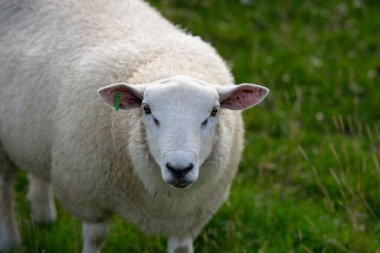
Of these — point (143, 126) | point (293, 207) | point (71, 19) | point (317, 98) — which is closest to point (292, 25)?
point (317, 98)

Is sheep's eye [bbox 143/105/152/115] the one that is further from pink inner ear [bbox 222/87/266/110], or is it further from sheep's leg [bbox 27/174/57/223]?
sheep's leg [bbox 27/174/57/223]

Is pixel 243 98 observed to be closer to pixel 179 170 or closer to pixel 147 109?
pixel 147 109

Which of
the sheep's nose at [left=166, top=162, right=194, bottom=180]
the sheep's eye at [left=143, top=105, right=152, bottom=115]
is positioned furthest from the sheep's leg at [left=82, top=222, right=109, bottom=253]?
the sheep's nose at [left=166, top=162, right=194, bottom=180]

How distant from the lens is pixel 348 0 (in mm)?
7816

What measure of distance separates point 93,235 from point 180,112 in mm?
1203

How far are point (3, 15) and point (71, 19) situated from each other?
490mm

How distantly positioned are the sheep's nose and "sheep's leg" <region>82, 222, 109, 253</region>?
111 cm

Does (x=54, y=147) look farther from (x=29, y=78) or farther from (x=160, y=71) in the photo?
(x=160, y=71)

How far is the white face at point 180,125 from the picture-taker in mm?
3119

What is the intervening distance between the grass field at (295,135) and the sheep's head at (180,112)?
1.00m

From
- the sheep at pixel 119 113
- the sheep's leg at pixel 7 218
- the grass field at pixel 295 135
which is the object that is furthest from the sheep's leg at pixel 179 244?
the sheep's leg at pixel 7 218

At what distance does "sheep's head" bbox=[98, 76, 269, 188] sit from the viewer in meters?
3.13

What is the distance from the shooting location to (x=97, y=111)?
385 cm

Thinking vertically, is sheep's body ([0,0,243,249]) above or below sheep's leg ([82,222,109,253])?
above
